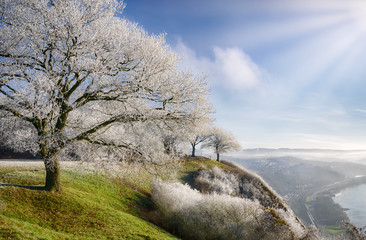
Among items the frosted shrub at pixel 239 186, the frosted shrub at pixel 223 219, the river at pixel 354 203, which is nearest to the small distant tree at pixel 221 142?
the frosted shrub at pixel 239 186

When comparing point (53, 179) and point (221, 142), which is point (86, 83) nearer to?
point (53, 179)

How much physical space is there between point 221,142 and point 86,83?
63.4m

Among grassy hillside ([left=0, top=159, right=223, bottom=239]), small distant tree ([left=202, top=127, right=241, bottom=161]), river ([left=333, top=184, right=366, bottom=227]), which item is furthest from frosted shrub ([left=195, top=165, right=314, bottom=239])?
river ([left=333, top=184, right=366, bottom=227])

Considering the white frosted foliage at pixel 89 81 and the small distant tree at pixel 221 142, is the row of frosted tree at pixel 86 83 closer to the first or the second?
the white frosted foliage at pixel 89 81

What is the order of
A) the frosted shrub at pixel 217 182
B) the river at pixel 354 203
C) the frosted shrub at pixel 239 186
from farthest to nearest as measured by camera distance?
the river at pixel 354 203
the frosted shrub at pixel 239 186
the frosted shrub at pixel 217 182

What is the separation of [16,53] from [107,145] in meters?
6.88

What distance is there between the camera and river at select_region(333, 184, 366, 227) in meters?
105

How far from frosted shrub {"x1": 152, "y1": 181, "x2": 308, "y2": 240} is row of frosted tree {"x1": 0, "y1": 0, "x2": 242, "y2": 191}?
6480mm

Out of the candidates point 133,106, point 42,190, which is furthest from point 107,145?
point 42,190

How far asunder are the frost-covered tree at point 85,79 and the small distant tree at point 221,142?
58297 mm

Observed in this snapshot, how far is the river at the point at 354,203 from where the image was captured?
10462 cm

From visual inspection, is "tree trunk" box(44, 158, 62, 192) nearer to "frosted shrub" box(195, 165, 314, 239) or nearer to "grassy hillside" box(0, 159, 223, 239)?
"grassy hillside" box(0, 159, 223, 239)

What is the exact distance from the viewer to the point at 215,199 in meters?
18.0

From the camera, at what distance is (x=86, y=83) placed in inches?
507
